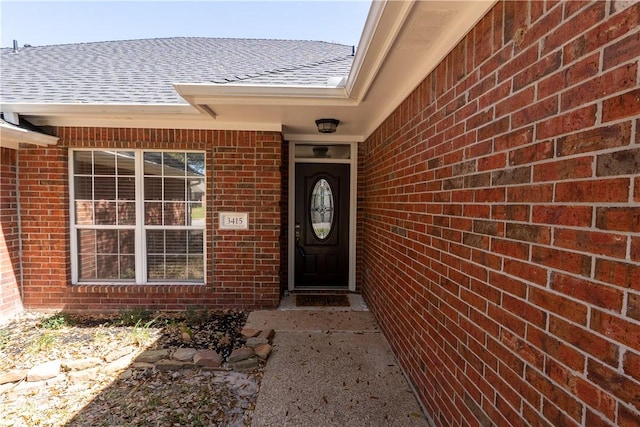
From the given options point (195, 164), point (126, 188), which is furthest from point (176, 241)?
point (195, 164)

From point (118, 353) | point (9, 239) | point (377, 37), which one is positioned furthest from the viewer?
point (9, 239)

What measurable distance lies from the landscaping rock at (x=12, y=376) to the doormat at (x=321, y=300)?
302 cm

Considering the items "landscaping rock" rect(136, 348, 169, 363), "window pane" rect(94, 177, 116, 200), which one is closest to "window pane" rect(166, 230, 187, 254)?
"window pane" rect(94, 177, 116, 200)

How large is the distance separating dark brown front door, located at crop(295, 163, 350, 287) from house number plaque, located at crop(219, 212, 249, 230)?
3.79ft

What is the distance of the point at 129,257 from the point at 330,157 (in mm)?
3488

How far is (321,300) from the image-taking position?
4.82 meters

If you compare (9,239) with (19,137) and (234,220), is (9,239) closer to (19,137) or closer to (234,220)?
(19,137)

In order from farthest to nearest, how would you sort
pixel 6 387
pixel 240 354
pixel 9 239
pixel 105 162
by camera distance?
pixel 105 162
pixel 9 239
pixel 240 354
pixel 6 387

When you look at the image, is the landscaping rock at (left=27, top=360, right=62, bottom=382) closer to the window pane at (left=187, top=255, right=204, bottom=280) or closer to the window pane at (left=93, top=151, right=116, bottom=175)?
the window pane at (left=187, top=255, right=204, bottom=280)

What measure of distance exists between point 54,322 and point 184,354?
215cm

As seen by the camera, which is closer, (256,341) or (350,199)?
(256,341)

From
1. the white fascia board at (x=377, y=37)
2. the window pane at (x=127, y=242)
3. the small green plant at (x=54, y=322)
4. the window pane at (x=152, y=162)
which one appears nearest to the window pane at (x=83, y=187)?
the window pane at (x=127, y=242)

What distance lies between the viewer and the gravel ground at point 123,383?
7.54ft

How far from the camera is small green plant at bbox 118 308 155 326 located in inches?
155
